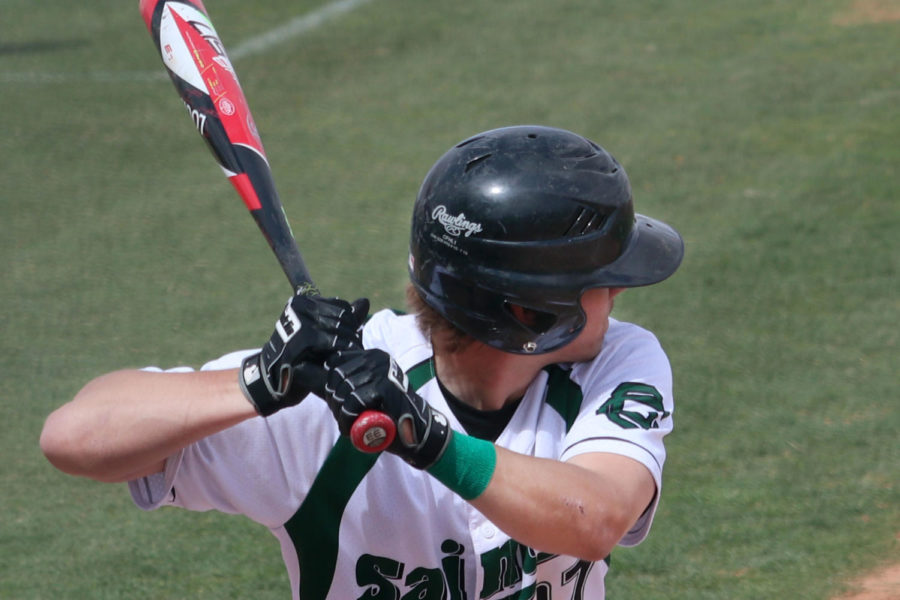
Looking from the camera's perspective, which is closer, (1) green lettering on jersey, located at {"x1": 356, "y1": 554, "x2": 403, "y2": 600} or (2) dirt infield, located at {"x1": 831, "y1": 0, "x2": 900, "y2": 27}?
(1) green lettering on jersey, located at {"x1": 356, "y1": 554, "x2": 403, "y2": 600}

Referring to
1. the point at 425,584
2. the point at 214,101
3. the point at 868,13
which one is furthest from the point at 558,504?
the point at 868,13

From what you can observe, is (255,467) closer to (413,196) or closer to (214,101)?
(214,101)

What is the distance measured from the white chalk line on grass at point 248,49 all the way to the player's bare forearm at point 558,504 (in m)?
8.47

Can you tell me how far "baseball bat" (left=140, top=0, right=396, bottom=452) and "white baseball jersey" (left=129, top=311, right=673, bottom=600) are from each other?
1.79ft

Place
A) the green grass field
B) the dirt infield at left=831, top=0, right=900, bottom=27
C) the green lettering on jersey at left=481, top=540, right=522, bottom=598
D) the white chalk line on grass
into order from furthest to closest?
the dirt infield at left=831, top=0, right=900, bottom=27, the white chalk line on grass, the green grass field, the green lettering on jersey at left=481, top=540, right=522, bottom=598

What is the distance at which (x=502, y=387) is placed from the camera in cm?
242

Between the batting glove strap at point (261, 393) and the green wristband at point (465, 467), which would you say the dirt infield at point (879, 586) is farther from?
the batting glove strap at point (261, 393)

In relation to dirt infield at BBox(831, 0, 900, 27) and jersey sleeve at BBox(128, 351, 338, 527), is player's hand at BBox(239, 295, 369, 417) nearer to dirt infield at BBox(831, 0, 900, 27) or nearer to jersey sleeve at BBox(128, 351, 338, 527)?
jersey sleeve at BBox(128, 351, 338, 527)

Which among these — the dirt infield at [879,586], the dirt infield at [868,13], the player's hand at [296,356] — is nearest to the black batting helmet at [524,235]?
the player's hand at [296,356]

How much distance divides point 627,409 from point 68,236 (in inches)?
216

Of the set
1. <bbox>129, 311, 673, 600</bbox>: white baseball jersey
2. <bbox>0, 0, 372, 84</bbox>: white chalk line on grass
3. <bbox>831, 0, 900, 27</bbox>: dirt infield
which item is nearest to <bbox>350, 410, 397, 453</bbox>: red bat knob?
<bbox>129, 311, 673, 600</bbox>: white baseball jersey

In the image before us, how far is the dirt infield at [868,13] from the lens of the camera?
10.5 metres

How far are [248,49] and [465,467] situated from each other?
30.0ft

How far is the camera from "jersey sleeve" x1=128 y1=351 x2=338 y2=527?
2275mm
